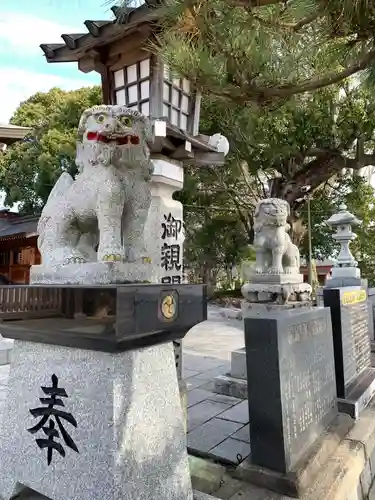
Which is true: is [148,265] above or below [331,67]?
below

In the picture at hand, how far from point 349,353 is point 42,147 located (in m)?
12.9

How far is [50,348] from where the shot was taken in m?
1.57

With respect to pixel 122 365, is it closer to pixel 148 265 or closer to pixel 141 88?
pixel 148 265

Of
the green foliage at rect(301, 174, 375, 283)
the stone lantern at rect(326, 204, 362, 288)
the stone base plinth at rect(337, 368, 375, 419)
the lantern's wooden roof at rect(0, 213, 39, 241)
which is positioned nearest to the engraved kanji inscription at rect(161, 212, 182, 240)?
the stone base plinth at rect(337, 368, 375, 419)

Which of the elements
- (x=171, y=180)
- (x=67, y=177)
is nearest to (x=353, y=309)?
(x=171, y=180)

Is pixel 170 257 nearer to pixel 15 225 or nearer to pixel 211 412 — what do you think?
pixel 211 412

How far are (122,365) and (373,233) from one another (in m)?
13.1

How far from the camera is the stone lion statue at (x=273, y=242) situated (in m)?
4.47

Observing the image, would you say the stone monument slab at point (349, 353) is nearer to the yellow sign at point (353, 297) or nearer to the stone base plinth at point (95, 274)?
the yellow sign at point (353, 297)

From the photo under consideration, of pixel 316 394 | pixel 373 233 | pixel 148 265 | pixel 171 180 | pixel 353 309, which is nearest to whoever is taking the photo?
pixel 148 265

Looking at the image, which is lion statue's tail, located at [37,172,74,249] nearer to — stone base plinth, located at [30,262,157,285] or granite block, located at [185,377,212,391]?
stone base plinth, located at [30,262,157,285]

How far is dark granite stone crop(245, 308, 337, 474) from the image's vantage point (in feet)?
7.04

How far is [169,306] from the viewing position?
1.55 metres

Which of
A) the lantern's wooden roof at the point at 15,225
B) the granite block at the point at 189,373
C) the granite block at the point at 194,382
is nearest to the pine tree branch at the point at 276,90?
the granite block at the point at 194,382
